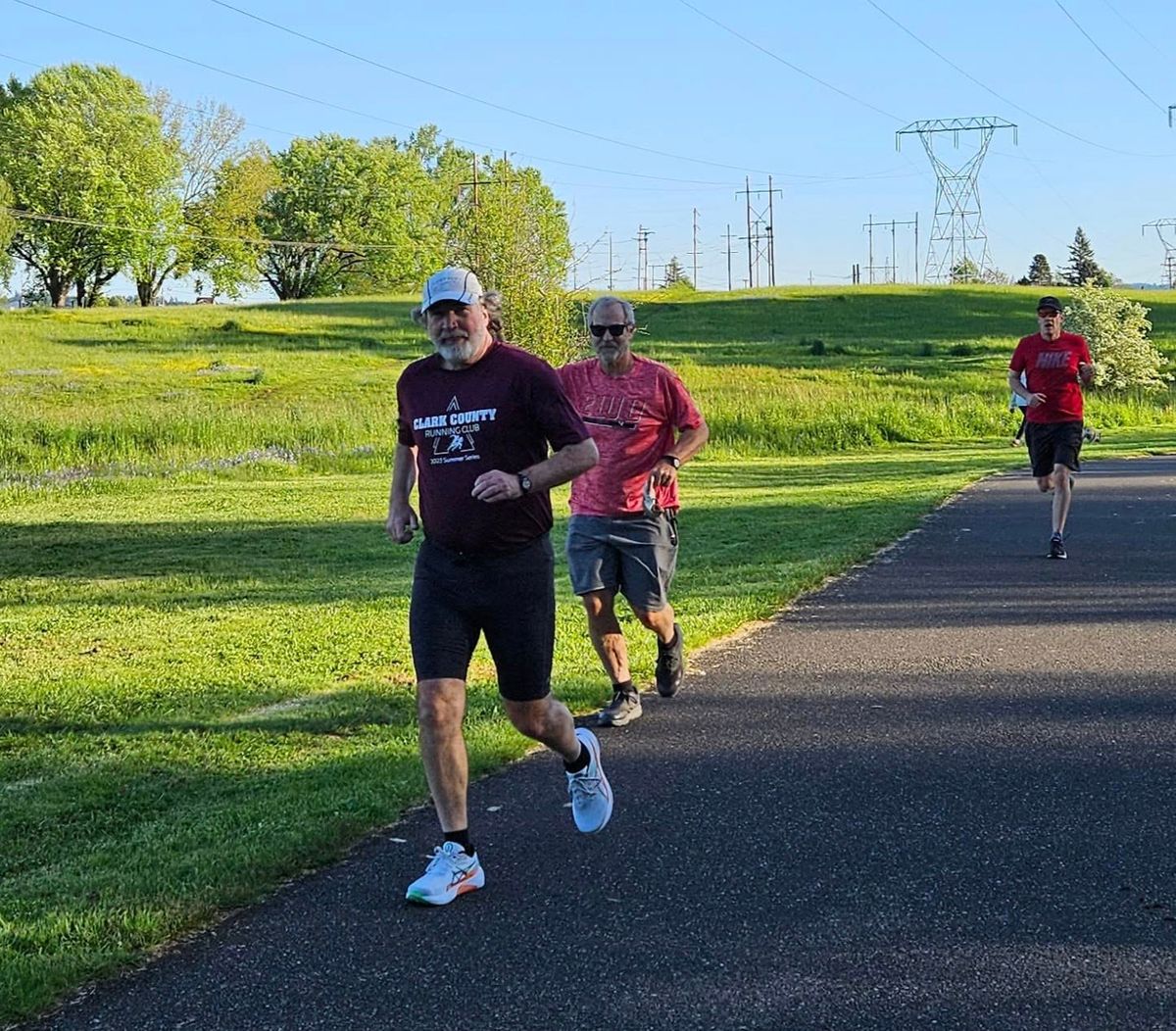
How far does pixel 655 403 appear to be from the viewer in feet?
25.0

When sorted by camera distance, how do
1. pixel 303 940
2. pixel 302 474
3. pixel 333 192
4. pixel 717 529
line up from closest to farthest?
pixel 303 940 → pixel 717 529 → pixel 302 474 → pixel 333 192

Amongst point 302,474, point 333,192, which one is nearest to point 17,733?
point 302,474

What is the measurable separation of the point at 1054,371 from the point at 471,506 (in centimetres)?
922

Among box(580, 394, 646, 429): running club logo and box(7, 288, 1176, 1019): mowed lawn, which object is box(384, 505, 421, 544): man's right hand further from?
box(580, 394, 646, 429): running club logo

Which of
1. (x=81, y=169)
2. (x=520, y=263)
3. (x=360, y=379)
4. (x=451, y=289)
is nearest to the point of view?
(x=451, y=289)

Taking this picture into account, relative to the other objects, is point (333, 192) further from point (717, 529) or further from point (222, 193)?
point (717, 529)

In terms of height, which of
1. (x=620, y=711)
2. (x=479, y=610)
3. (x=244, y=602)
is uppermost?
(x=479, y=610)

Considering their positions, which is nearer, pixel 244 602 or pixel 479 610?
pixel 479 610

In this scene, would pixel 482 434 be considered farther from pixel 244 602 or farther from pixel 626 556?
pixel 244 602

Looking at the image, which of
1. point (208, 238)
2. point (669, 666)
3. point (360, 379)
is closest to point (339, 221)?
point (208, 238)

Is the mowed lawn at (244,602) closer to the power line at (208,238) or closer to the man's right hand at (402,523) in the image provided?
the man's right hand at (402,523)

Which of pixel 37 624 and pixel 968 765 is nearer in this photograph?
pixel 968 765

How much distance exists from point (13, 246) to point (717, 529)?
9117cm

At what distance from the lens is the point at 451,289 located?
205 inches
